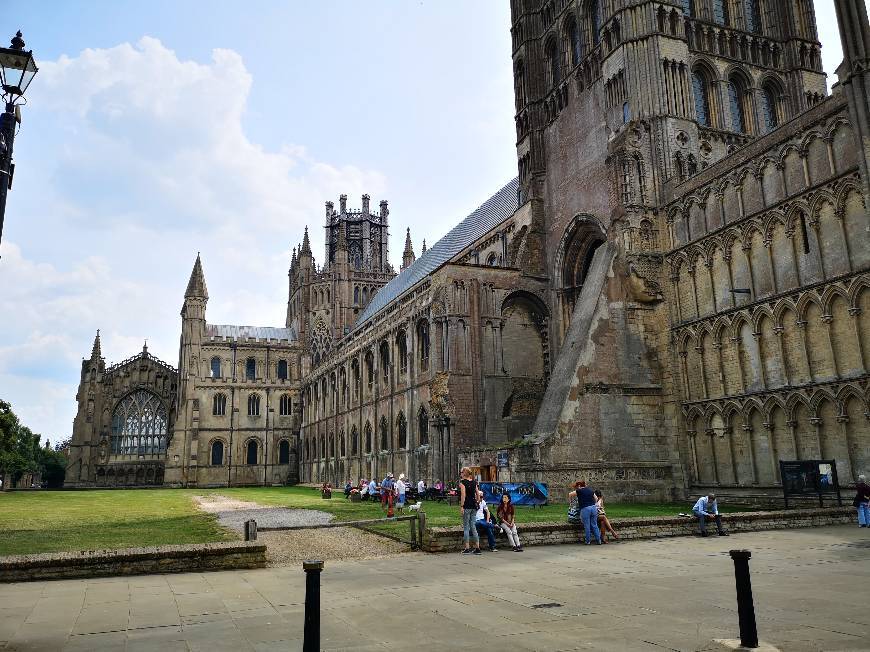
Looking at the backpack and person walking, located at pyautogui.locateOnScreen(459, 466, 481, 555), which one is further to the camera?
the backpack

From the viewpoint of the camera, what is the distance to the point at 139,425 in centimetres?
7525

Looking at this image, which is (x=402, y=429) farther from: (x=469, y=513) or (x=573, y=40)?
(x=469, y=513)

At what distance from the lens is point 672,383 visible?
89.7ft

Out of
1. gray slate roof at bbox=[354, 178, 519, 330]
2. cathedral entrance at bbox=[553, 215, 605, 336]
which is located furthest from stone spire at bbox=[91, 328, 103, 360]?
cathedral entrance at bbox=[553, 215, 605, 336]

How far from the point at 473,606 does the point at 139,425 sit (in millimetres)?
74471

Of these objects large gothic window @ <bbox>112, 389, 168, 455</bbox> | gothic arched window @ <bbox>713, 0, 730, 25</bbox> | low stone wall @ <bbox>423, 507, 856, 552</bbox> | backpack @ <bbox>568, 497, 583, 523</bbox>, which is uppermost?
gothic arched window @ <bbox>713, 0, 730, 25</bbox>

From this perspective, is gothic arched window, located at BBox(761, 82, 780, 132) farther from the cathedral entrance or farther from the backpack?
the backpack

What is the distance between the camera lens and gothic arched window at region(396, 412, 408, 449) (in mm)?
42291

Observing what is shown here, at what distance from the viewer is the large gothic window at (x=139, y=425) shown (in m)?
74.3

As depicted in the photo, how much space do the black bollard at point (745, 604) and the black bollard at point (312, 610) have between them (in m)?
3.56

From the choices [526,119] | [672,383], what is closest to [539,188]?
[526,119]

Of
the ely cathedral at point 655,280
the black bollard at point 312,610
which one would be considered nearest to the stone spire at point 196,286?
the ely cathedral at point 655,280

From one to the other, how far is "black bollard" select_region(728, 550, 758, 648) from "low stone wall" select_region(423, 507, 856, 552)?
842cm

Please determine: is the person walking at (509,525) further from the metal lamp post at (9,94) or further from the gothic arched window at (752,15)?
the gothic arched window at (752,15)
